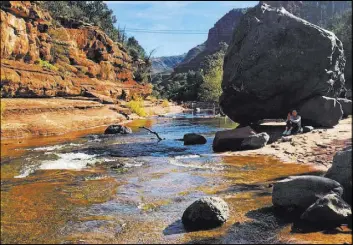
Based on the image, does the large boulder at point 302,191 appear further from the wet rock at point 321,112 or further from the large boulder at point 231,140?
the wet rock at point 321,112

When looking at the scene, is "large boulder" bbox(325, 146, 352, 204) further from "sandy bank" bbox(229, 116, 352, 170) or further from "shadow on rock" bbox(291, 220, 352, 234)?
"sandy bank" bbox(229, 116, 352, 170)

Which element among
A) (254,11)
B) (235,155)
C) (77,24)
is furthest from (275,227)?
(77,24)

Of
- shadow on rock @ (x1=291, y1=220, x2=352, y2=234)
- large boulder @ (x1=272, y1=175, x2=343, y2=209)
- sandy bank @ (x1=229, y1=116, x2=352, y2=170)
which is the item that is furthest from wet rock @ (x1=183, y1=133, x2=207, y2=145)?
shadow on rock @ (x1=291, y1=220, x2=352, y2=234)

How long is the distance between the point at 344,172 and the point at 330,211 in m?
2.27

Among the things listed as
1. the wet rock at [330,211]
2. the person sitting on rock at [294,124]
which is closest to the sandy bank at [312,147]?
the person sitting on rock at [294,124]

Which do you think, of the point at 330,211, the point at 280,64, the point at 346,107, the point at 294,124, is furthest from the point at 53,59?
the point at 330,211

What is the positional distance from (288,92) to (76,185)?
18.2 m

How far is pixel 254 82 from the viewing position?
2694 centimetres

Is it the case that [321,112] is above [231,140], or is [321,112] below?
above

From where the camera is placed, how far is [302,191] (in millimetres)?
10367

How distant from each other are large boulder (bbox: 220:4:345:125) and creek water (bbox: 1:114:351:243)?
737 cm

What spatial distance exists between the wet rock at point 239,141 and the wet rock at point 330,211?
42.9 ft

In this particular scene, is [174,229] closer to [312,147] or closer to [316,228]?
[316,228]

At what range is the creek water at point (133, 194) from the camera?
917 cm
